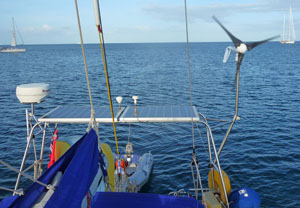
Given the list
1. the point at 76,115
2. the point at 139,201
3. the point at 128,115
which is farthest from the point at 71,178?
the point at 76,115

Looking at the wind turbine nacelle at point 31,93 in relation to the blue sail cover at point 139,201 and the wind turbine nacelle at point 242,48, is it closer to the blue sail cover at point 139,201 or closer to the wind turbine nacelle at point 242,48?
the blue sail cover at point 139,201

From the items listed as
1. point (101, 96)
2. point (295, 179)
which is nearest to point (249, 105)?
point (295, 179)

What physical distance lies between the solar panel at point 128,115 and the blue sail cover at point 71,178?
10.6ft

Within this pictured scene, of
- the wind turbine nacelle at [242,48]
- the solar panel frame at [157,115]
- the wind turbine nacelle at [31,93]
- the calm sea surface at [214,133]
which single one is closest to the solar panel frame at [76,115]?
the solar panel frame at [157,115]

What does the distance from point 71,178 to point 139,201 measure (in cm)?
338

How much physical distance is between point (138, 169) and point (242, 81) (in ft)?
162

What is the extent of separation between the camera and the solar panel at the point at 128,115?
10.6m

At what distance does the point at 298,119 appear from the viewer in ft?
116

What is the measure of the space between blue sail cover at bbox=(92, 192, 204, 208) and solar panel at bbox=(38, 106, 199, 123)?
9.29 feet

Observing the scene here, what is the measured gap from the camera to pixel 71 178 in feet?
20.4

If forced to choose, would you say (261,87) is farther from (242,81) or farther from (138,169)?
(138,169)

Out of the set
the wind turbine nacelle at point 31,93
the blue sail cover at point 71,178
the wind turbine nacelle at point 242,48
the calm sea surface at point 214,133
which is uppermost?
the wind turbine nacelle at point 242,48

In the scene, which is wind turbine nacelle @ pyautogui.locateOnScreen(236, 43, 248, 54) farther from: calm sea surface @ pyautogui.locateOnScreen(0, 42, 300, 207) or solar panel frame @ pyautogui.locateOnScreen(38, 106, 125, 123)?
solar panel frame @ pyautogui.locateOnScreen(38, 106, 125, 123)

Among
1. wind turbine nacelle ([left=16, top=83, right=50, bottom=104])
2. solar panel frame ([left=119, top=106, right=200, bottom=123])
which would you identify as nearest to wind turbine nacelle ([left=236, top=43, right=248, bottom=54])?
solar panel frame ([left=119, top=106, right=200, bottom=123])
